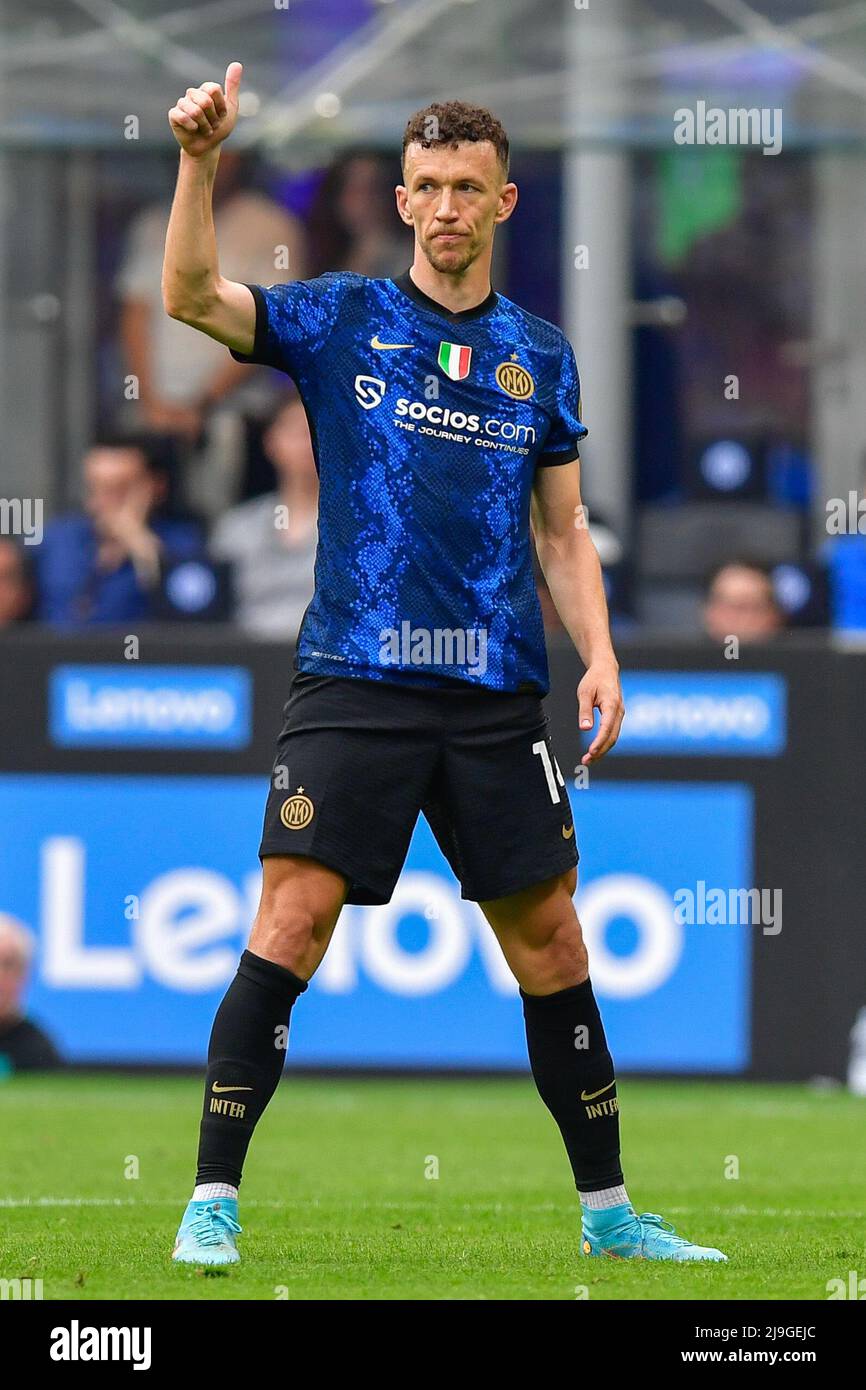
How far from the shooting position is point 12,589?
10.9m

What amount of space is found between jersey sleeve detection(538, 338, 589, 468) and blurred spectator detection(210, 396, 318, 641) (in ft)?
18.2

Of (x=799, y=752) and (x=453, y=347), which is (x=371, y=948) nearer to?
(x=799, y=752)

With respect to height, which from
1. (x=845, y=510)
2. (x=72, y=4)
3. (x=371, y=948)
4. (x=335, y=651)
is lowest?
(x=371, y=948)

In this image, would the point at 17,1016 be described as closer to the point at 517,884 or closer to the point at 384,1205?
the point at 384,1205

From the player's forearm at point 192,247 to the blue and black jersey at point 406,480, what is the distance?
0.19m

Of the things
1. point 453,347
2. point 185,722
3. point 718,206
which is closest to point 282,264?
point 718,206

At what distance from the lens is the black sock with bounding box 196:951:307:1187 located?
4.89 m

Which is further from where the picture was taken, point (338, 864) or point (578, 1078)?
point (578, 1078)

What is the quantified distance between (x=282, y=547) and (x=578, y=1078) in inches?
251

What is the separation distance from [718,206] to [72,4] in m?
4.86

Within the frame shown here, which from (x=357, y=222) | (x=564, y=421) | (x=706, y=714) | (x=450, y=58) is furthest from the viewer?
(x=357, y=222)

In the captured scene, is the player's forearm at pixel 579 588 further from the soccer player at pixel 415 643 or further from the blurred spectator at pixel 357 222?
the blurred spectator at pixel 357 222

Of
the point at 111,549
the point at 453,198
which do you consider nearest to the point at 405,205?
the point at 453,198
